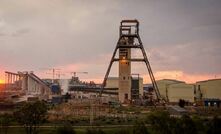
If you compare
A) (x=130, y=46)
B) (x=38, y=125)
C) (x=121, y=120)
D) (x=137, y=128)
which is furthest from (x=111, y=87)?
(x=137, y=128)

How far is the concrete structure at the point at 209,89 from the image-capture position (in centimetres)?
11075

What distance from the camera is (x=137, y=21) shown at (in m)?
89.2

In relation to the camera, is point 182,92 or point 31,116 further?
point 182,92

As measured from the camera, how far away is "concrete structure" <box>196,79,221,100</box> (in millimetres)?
110750

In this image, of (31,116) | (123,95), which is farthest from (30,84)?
(31,116)

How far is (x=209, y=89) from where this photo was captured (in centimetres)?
11225

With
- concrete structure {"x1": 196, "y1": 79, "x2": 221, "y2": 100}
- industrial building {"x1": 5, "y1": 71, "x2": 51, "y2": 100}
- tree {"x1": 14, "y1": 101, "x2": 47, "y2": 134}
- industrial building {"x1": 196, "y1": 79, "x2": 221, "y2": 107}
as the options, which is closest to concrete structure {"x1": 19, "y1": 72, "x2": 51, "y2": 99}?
industrial building {"x1": 5, "y1": 71, "x2": 51, "y2": 100}

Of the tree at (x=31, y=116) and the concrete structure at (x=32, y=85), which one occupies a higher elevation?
the concrete structure at (x=32, y=85)

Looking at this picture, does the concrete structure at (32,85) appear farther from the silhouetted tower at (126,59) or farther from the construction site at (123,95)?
the silhouetted tower at (126,59)

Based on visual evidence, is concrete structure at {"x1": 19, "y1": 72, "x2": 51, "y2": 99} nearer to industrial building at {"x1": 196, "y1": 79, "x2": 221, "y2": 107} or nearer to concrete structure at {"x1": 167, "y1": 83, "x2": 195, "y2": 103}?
concrete structure at {"x1": 167, "y1": 83, "x2": 195, "y2": 103}

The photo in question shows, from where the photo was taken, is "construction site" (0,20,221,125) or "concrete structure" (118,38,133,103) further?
"concrete structure" (118,38,133,103)

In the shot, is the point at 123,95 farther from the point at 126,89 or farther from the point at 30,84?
the point at 30,84

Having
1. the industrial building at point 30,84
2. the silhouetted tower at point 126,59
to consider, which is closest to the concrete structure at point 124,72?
the silhouetted tower at point 126,59

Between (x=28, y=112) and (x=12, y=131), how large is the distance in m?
3.26
